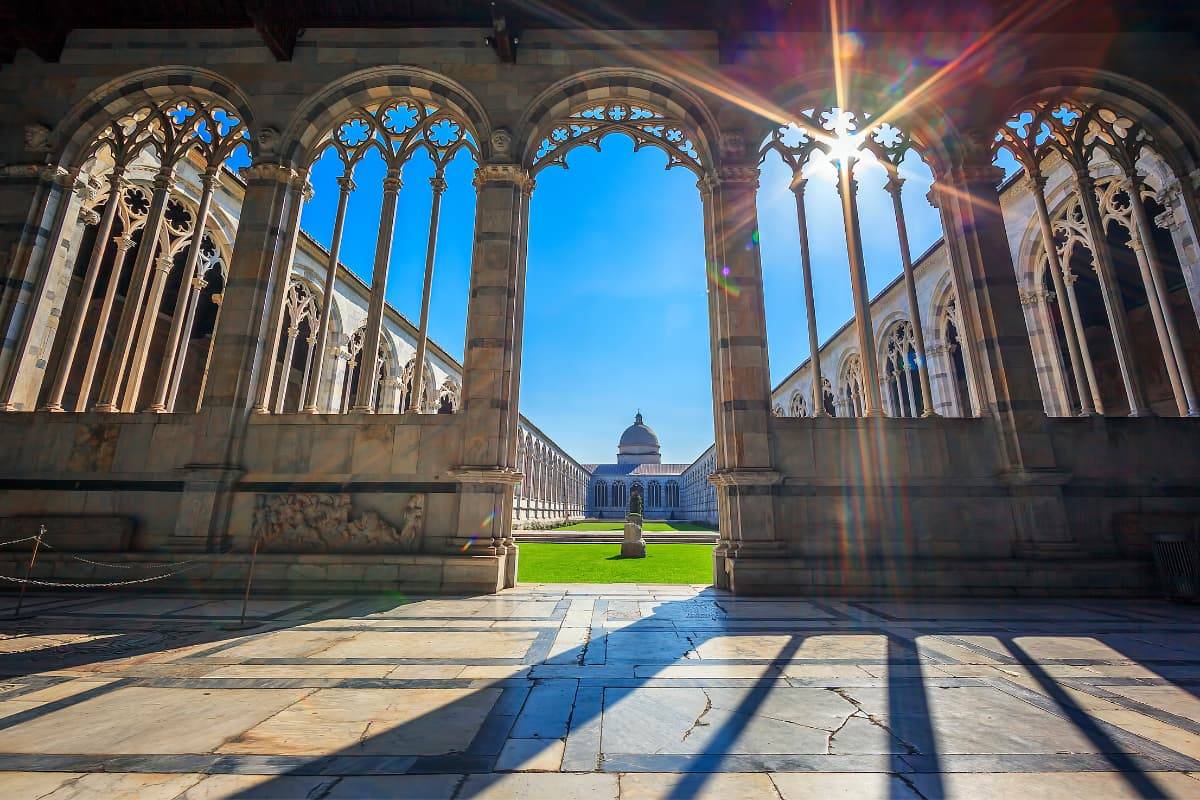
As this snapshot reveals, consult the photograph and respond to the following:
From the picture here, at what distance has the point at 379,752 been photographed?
2541 mm

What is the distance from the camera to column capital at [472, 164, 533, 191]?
30.7 feet

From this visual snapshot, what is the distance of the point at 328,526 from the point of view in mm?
8016

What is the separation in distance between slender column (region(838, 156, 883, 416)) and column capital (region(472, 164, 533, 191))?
632 centimetres

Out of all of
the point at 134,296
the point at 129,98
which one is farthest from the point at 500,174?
the point at 129,98

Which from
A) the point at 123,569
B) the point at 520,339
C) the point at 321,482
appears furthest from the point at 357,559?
the point at 520,339

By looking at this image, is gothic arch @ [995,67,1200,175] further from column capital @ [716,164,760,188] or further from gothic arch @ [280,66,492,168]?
gothic arch @ [280,66,492,168]

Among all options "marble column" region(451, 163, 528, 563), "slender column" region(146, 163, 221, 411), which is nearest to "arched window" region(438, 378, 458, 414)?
"slender column" region(146, 163, 221, 411)

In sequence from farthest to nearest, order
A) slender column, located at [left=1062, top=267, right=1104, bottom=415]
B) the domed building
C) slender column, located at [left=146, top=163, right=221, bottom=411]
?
the domed building, slender column, located at [left=146, top=163, right=221, bottom=411], slender column, located at [left=1062, top=267, right=1104, bottom=415]

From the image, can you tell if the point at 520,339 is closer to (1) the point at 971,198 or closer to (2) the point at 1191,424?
(1) the point at 971,198

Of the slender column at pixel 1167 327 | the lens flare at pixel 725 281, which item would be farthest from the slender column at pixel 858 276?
the slender column at pixel 1167 327

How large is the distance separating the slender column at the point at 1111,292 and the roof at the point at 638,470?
71561mm

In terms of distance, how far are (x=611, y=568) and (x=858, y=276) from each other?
853 cm

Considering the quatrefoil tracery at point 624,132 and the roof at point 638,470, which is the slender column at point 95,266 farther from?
the roof at point 638,470

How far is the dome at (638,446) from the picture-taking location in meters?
87.4
